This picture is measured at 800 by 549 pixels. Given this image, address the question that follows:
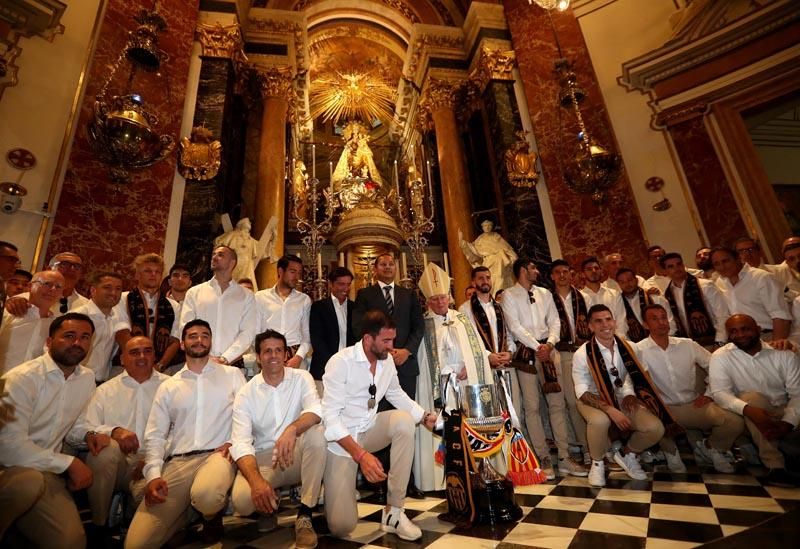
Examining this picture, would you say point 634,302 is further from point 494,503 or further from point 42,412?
point 42,412

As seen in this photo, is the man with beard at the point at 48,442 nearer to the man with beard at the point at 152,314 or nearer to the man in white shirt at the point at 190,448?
the man in white shirt at the point at 190,448

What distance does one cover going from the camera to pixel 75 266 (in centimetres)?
344

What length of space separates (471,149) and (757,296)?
22.6ft

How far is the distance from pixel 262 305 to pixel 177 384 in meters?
1.30

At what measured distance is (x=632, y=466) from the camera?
2938 mm

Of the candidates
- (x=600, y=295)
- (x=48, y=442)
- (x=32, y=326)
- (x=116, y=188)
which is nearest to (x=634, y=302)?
(x=600, y=295)

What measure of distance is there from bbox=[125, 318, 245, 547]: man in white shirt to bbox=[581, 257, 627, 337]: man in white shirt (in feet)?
11.7

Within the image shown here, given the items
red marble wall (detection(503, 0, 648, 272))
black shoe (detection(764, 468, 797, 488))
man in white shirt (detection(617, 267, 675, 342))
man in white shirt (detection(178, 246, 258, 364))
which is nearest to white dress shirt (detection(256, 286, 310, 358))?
man in white shirt (detection(178, 246, 258, 364))

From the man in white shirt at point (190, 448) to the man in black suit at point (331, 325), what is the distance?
0.78 metres

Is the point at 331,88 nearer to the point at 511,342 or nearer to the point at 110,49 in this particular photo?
the point at 110,49

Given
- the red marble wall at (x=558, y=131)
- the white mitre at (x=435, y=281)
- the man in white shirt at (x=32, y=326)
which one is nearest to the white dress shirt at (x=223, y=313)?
the man in white shirt at (x=32, y=326)

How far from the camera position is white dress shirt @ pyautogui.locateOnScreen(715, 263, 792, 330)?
3469 mm

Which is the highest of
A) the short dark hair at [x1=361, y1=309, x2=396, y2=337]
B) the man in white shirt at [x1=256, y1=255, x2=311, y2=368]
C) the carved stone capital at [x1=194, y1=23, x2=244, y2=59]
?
the carved stone capital at [x1=194, y1=23, x2=244, y2=59]

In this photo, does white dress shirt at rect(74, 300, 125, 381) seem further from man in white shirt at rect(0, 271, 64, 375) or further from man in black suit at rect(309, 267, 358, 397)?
man in black suit at rect(309, 267, 358, 397)
